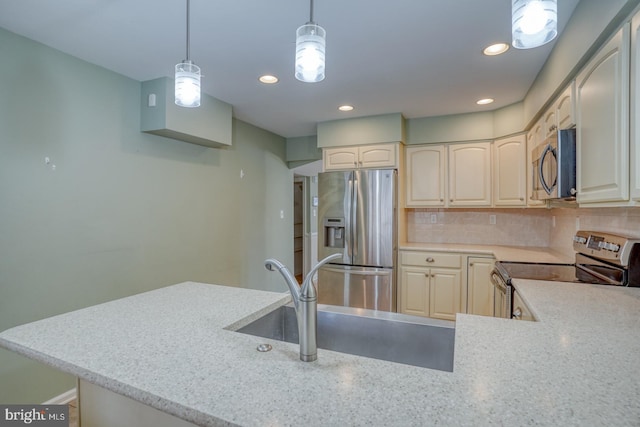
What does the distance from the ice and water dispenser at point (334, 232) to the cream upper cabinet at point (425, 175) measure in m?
0.83

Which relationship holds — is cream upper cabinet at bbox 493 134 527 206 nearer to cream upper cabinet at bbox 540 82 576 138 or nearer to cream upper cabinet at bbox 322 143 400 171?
cream upper cabinet at bbox 540 82 576 138

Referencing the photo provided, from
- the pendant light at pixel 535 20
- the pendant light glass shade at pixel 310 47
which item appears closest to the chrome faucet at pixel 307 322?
the pendant light glass shade at pixel 310 47

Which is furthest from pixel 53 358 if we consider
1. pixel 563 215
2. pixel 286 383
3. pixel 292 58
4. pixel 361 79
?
pixel 563 215

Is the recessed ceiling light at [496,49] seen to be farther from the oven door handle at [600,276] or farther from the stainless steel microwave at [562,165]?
the oven door handle at [600,276]

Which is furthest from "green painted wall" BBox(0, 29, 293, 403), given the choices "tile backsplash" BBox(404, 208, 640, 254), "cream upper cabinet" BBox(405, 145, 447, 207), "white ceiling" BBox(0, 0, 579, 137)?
"tile backsplash" BBox(404, 208, 640, 254)

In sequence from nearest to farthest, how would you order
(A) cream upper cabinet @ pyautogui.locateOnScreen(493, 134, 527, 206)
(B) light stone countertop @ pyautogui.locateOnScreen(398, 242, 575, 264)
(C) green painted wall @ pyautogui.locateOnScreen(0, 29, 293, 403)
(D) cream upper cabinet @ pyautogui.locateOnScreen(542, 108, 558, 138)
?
(C) green painted wall @ pyautogui.locateOnScreen(0, 29, 293, 403)
(D) cream upper cabinet @ pyautogui.locateOnScreen(542, 108, 558, 138)
(B) light stone countertop @ pyautogui.locateOnScreen(398, 242, 575, 264)
(A) cream upper cabinet @ pyautogui.locateOnScreen(493, 134, 527, 206)

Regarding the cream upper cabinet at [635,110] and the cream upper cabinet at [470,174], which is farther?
the cream upper cabinet at [470,174]

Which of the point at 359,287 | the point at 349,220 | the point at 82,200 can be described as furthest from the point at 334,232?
the point at 82,200

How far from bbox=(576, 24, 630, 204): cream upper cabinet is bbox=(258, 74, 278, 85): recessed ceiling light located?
196cm

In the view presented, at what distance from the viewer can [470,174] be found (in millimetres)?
3496

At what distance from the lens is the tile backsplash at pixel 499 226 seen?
9.57 feet

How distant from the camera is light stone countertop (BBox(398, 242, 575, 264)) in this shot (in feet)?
8.68

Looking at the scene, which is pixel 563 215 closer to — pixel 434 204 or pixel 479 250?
pixel 479 250

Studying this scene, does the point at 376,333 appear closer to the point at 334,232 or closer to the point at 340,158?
the point at 334,232
